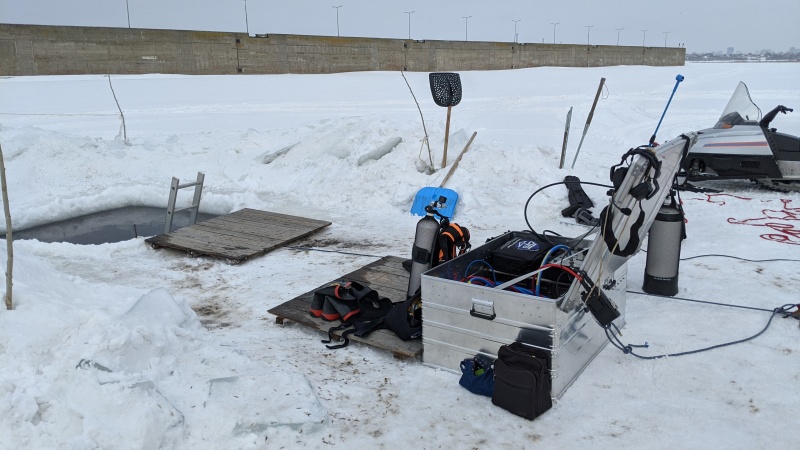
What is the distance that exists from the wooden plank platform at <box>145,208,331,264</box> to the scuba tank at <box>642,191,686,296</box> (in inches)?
149

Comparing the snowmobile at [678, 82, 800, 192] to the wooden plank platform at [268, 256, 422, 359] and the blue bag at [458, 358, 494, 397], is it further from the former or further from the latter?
the blue bag at [458, 358, 494, 397]

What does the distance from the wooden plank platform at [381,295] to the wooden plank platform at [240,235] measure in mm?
1487

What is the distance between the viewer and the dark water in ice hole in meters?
8.20

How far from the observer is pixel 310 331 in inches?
181

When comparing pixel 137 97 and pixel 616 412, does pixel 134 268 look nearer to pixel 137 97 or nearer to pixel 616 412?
pixel 616 412

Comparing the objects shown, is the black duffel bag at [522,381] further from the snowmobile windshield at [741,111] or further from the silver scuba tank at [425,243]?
the snowmobile windshield at [741,111]

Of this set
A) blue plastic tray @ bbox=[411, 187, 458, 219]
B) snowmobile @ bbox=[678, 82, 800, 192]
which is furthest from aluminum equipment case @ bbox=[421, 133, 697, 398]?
snowmobile @ bbox=[678, 82, 800, 192]

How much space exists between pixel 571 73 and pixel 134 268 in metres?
34.3

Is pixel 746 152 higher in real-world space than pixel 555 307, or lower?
higher

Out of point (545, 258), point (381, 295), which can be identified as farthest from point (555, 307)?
point (381, 295)

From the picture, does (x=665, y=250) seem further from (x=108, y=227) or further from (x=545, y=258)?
(x=108, y=227)

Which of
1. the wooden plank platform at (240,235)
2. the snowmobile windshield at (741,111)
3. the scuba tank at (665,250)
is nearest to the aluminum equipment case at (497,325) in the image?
the scuba tank at (665,250)

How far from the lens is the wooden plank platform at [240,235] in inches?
256

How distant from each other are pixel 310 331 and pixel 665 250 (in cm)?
290
